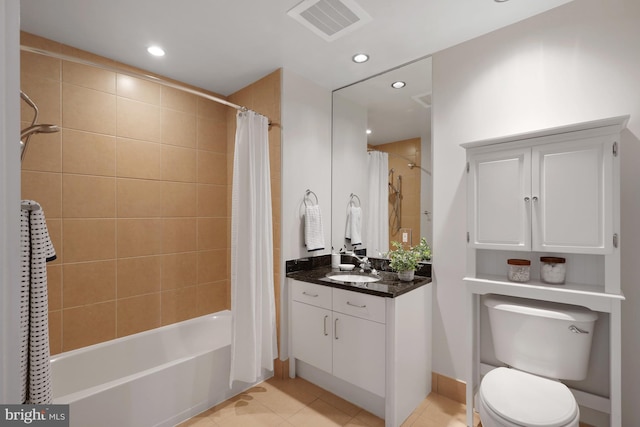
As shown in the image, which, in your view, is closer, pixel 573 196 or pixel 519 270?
pixel 573 196

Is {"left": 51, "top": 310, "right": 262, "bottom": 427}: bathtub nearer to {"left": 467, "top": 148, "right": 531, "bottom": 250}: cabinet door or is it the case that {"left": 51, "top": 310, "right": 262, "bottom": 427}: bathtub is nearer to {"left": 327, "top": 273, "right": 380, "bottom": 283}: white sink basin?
{"left": 327, "top": 273, "right": 380, "bottom": 283}: white sink basin

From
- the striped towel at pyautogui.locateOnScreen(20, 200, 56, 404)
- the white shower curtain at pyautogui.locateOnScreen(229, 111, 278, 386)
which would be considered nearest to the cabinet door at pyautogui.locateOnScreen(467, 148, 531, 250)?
the white shower curtain at pyautogui.locateOnScreen(229, 111, 278, 386)

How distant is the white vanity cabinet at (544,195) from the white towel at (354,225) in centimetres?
105

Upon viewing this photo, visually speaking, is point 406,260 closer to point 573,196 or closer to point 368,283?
point 368,283

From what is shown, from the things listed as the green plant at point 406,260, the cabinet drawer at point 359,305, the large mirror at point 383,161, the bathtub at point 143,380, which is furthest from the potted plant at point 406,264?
the bathtub at point 143,380

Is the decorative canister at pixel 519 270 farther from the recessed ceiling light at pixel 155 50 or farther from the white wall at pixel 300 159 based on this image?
the recessed ceiling light at pixel 155 50

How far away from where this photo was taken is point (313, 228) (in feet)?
8.69

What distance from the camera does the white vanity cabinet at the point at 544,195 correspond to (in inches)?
60.6

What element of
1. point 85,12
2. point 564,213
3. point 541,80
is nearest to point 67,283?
point 85,12

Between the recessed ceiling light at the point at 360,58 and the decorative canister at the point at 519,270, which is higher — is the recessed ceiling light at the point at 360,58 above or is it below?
above

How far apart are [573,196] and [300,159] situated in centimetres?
183

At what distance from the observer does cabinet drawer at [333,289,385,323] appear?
195 centimetres

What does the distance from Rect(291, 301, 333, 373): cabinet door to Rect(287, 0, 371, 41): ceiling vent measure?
189 centimetres

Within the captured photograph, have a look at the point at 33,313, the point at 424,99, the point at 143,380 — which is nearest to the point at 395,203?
the point at 424,99
